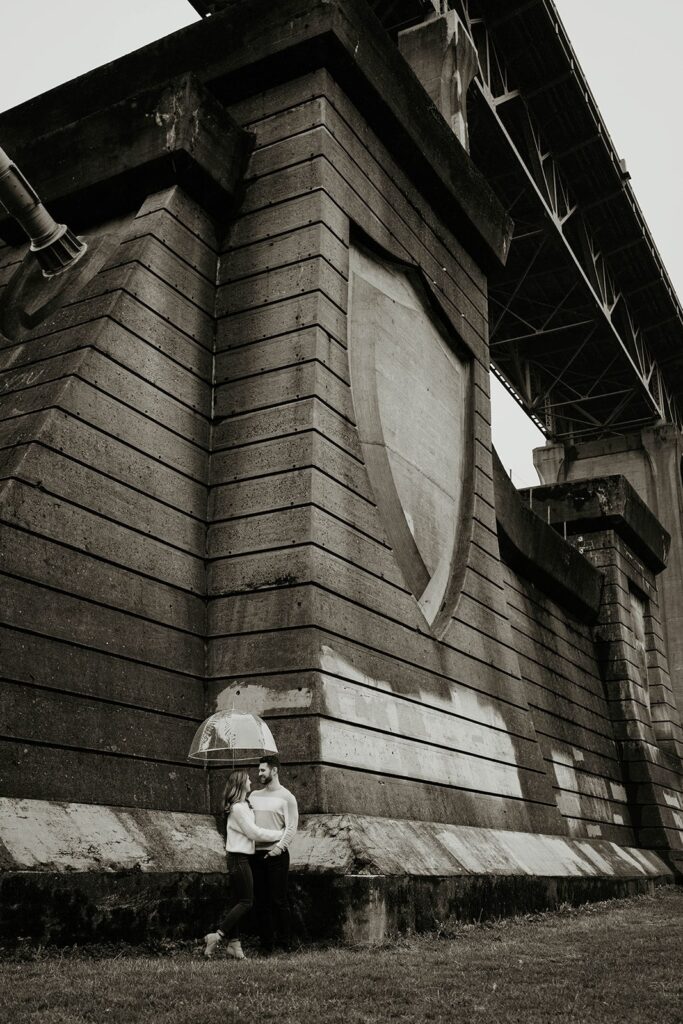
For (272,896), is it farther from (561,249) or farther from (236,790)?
(561,249)

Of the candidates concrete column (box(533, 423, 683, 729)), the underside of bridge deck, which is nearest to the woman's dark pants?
the underside of bridge deck

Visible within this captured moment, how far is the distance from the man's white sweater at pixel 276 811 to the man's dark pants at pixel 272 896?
10cm

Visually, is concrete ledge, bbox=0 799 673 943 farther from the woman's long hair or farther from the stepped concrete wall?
the woman's long hair

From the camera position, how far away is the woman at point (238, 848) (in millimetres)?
6988

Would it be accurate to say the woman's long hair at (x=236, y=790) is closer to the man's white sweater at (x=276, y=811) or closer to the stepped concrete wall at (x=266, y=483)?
the man's white sweater at (x=276, y=811)

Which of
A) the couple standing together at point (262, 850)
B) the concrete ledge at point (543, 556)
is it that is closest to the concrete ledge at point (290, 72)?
the concrete ledge at point (543, 556)

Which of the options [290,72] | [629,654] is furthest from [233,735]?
[629,654]

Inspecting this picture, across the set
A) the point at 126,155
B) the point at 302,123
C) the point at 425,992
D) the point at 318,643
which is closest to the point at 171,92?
the point at 126,155

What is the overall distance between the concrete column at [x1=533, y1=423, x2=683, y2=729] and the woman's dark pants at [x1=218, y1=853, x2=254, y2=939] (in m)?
31.3

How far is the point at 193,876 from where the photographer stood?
7.50m

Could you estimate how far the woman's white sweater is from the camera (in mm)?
7246

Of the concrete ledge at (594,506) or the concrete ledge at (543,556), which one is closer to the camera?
the concrete ledge at (543,556)

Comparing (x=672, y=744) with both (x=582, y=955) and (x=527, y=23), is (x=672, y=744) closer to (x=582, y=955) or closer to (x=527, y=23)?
(x=582, y=955)

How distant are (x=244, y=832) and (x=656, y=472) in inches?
1394
